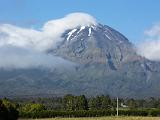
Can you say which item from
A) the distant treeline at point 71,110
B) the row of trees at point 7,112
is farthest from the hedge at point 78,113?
the row of trees at point 7,112

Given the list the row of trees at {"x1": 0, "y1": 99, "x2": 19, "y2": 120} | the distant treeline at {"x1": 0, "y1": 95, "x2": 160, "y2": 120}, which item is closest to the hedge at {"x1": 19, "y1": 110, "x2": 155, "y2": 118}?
the distant treeline at {"x1": 0, "y1": 95, "x2": 160, "y2": 120}

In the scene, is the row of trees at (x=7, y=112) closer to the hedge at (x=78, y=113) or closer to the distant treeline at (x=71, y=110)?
the distant treeline at (x=71, y=110)

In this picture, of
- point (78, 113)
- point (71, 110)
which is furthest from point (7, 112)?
point (71, 110)

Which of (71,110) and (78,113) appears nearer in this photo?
(78,113)

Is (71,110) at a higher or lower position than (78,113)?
higher

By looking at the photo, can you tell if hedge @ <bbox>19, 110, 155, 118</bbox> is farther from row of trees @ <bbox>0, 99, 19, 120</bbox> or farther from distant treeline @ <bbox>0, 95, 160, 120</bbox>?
row of trees @ <bbox>0, 99, 19, 120</bbox>

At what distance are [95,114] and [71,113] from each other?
4.39 m

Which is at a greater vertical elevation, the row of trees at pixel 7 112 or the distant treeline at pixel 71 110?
the distant treeline at pixel 71 110

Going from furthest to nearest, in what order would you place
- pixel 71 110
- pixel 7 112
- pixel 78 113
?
pixel 71 110 → pixel 78 113 → pixel 7 112

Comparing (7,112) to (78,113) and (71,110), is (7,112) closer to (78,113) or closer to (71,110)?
(78,113)

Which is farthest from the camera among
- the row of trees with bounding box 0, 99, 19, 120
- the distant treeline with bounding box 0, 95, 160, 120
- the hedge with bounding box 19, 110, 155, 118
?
the hedge with bounding box 19, 110, 155, 118

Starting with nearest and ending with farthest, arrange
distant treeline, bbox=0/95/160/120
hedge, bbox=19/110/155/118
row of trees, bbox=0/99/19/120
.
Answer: row of trees, bbox=0/99/19/120 < distant treeline, bbox=0/95/160/120 < hedge, bbox=19/110/155/118

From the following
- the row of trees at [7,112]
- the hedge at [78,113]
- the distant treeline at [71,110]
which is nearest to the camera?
→ the row of trees at [7,112]

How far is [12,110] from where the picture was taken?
55.5 m
